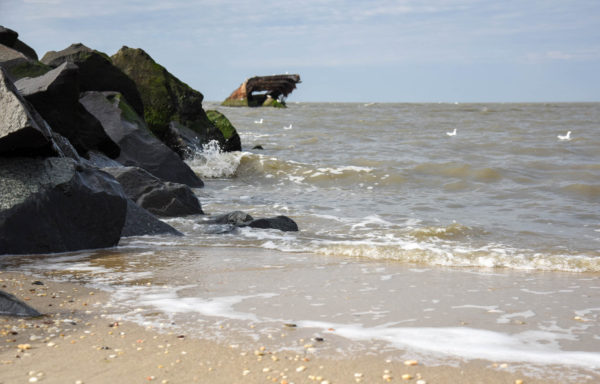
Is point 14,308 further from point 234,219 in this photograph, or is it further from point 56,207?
point 234,219

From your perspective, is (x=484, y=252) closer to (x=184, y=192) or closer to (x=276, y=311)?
(x=276, y=311)

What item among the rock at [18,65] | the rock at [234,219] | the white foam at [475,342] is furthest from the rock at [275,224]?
the rock at [18,65]

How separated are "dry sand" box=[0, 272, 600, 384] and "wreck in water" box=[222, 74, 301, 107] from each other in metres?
55.4

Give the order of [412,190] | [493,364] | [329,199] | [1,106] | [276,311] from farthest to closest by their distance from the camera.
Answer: [412,190]
[329,199]
[1,106]
[276,311]
[493,364]

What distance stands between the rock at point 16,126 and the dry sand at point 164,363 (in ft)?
7.07

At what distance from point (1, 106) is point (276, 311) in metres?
2.95

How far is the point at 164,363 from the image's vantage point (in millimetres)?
2793

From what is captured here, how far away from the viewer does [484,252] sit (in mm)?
6059

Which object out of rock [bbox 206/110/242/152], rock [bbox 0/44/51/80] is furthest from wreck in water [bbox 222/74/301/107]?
rock [bbox 0/44/51/80]

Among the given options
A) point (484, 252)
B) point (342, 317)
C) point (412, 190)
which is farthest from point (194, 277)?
point (412, 190)

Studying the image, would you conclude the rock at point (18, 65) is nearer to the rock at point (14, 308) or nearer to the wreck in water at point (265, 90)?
the rock at point (14, 308)

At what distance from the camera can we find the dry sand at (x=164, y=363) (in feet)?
8.64

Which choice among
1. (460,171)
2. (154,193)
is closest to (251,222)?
(154,193)

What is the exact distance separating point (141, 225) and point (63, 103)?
2.32 meters
